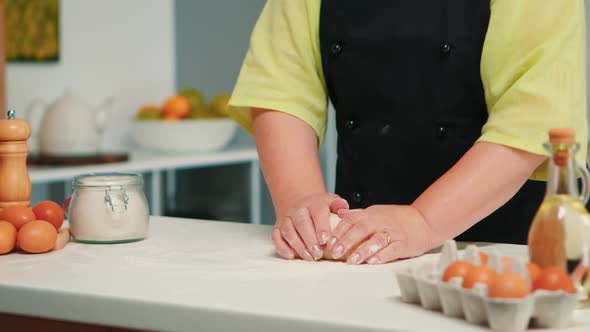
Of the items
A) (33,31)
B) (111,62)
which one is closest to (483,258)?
(33,31)

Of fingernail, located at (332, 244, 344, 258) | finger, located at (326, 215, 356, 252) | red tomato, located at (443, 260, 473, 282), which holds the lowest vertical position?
fingernail, located at (332, 244, 344, 258)

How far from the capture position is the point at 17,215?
130 cm

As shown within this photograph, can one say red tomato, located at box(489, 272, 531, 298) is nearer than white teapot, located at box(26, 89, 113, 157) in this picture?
Yes

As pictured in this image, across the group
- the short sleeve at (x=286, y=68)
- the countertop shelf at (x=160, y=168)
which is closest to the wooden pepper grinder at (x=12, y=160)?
the short sleeve at (x=286, y=68)

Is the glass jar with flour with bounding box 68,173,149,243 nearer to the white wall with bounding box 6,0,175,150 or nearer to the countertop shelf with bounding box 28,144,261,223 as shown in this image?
the countertop shelf with bounding box 28,144,261,223

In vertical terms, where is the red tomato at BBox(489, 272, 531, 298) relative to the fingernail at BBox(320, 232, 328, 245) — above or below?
above

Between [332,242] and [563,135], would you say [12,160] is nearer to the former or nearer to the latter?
[332,242]

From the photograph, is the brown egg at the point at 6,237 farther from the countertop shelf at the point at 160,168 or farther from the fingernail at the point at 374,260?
the countertop shelf at the point at 160,168

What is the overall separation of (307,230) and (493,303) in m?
0.43

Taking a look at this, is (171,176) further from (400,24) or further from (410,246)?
(410,246)

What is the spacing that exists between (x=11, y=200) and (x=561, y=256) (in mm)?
812

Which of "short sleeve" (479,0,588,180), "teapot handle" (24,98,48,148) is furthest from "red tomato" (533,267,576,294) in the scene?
"teapot handle" (24,98,48,148)

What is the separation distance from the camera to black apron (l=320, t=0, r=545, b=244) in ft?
4.89

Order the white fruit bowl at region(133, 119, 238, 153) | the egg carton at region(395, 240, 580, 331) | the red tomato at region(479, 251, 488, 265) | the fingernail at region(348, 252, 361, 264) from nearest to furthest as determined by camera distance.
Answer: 1. the egg carton at region(395, 240, 580, 331)
2. the red tomato at region(479, 251, 488, 265)
3. the fingernail at region(348, 252, 361, 264)
4. the white fruit bowl at region(133, 119, 238, 153)
